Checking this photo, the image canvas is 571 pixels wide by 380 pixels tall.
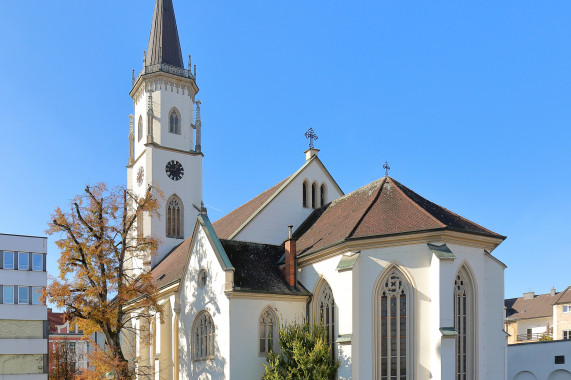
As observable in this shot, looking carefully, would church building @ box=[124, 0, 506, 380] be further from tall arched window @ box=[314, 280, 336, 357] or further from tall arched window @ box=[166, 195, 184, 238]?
tall arched window @ box=[166, 195, 184, 238]

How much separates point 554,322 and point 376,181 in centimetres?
4652

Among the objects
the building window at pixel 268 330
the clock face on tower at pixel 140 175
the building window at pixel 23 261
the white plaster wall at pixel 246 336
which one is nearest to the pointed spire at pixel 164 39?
the clock face on tower at pixel 140 175

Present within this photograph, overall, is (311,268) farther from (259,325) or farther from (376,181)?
(376,181)

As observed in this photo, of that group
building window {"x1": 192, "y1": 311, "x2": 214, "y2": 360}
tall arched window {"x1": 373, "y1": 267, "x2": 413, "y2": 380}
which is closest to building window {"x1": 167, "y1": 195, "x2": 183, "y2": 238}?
building window {"x1": 192, "y1": 311, "x2": 214, "y2": 360}

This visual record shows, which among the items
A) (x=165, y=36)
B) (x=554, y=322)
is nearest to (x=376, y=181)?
(x=165, y=36)

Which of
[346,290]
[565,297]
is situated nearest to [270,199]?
[346,290]

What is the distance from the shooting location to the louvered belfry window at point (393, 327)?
24.9 meters

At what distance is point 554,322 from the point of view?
6756 cm

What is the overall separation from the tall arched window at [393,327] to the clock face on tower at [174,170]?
996 inches

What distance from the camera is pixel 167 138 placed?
47.8m

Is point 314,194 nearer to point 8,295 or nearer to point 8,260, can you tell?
point 8,260

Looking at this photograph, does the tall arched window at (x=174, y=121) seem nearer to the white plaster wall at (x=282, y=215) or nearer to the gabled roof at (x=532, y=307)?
the white plaster wall at (x=282, y=215)

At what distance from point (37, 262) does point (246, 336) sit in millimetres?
23916

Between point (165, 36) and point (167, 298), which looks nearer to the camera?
point (167, 298)
